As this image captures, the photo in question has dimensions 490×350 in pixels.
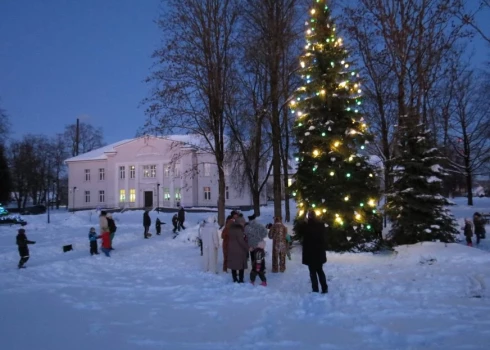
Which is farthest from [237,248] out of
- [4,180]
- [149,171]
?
[149,171]

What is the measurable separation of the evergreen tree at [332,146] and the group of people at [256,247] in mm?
4493

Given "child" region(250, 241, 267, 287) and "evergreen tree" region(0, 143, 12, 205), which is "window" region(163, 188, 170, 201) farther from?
"child" region(250, 241, 267, 287)

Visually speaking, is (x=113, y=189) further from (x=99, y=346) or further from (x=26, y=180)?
(x=99, y=346)

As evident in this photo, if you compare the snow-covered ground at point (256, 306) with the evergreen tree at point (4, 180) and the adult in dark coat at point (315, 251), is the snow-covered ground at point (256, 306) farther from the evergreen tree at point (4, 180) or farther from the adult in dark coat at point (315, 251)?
the evergreen tree at point (4, 180)

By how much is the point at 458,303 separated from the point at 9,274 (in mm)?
12247

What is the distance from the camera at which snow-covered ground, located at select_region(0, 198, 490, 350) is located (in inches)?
236

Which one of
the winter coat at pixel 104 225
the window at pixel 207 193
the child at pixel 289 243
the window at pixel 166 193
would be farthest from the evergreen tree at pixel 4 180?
the child at pixel 289 243

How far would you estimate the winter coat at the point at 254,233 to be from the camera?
11.8 m

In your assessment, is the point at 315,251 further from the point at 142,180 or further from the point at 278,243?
the point at 142,180

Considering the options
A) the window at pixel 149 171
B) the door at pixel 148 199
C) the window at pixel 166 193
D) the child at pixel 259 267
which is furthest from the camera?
the door at pixel 148 199

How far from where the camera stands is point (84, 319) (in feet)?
24.4

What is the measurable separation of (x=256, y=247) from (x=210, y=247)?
1.86 m

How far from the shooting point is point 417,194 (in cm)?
1642

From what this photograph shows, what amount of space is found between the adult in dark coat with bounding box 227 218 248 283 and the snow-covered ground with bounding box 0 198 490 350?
0.37 meters
